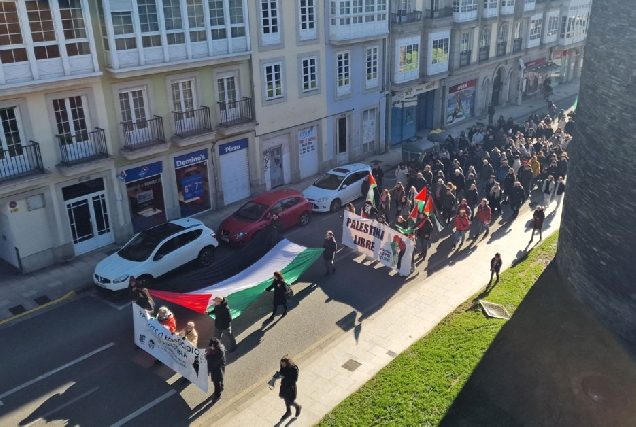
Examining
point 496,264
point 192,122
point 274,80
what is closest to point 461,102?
point 274,80

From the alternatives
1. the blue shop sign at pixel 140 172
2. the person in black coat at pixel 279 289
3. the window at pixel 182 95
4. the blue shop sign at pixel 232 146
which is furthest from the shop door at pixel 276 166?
the person in black coat at pixel 279 289

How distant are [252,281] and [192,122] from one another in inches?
381

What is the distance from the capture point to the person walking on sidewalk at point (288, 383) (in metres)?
13.1

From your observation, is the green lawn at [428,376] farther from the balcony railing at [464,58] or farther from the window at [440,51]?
the balcony railing at [464,58]

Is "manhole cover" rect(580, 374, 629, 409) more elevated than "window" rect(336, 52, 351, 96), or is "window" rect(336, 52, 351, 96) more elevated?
"window" rect(336, 52, 351, 96)

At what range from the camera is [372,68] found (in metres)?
33.0

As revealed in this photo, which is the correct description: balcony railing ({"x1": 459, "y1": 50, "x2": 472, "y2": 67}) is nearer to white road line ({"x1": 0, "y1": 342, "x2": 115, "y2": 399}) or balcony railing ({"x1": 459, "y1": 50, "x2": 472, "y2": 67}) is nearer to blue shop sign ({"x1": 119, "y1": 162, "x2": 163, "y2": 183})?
blue shop sign ({"x1": 119, "y1": 162, "x2": 163, "y2": 183})

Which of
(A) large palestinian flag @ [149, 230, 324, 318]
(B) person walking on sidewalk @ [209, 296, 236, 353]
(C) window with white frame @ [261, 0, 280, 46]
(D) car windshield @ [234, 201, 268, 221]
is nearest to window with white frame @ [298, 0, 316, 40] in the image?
(C) window with white frame @ [261, 0, 280, 46]

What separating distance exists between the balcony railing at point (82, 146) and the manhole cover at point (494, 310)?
1432cm

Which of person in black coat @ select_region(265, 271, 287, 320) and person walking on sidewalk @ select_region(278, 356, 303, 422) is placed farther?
person in black coat @ select_region(265, 271, 287, 320)

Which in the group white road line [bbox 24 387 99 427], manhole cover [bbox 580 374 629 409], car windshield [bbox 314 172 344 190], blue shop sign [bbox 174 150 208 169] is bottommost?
white road line [bbox 24 387 99 427]

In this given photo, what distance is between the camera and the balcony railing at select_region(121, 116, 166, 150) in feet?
74.7

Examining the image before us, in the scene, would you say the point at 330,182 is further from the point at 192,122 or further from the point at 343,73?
the point at 343,73

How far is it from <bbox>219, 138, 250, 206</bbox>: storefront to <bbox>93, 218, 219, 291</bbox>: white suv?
5.84 meters
